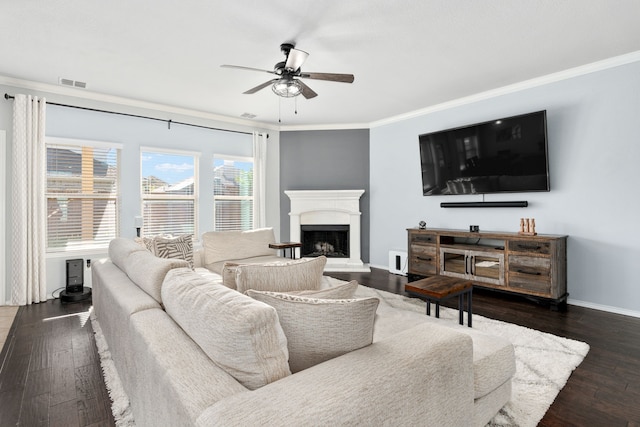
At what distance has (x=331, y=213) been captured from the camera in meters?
6.15

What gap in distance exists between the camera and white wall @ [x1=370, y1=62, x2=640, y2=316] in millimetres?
3447

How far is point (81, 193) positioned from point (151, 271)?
11.3ft

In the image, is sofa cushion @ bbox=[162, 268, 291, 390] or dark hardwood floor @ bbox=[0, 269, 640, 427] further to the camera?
dark hardwood floor @ bbox=[0, 269, 640, 427]

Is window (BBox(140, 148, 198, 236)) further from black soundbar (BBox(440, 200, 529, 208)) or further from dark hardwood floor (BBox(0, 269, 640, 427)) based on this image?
black soundbar (BBox(440, 200, 529, 208))

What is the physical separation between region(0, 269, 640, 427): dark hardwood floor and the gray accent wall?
10.3 feet

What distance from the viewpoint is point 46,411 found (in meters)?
1.88

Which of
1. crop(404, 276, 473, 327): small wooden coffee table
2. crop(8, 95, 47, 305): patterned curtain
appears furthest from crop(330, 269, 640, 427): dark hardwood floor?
crop(8, 95, 47, 305): patterned curtain

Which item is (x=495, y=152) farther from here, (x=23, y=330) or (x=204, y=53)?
(x=23, y=330)

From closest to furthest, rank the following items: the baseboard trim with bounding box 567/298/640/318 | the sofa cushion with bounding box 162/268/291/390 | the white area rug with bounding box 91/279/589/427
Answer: the sofa cushion with bounding box 162/268/291/390 < the white area rug with bounding box 91/279/589/427 < the baseboard trim with bounding box 567/298/640/318

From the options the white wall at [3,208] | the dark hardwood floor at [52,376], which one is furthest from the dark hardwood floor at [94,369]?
the white wall at [3,208]

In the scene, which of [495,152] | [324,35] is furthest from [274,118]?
[495,152]

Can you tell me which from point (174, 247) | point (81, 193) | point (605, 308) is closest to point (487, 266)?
point (605, 308)

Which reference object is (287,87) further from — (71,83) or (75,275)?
(75,275)

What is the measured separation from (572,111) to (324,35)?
2999 millimetres
